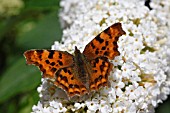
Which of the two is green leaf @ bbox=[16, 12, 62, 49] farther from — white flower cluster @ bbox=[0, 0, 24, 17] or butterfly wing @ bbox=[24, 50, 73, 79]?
butterfly wing @ bbox=[24, 50, 73, 79]

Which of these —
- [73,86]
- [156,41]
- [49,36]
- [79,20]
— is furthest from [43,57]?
[49,36]

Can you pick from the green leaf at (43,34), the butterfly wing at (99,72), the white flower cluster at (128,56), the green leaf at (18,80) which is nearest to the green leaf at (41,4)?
the green leaf at (43,34)

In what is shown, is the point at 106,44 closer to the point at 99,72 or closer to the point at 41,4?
the point at 99,72

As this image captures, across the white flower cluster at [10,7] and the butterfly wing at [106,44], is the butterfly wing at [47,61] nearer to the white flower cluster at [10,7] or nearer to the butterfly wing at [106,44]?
the butterfly wing at [106,44]

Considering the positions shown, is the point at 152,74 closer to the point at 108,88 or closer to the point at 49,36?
the point at 108,88

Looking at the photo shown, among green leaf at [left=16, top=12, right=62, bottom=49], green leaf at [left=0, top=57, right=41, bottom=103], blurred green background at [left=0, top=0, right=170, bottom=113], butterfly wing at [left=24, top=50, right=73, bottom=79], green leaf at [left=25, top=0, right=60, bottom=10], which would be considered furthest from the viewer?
green leaf at [left=16, top=12, right=62, bottom=49]

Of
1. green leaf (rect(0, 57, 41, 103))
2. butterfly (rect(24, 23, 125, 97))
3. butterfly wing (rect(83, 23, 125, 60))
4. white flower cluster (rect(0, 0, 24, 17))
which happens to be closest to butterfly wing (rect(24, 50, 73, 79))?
butterfly (rect(24, 23, 125, 97))

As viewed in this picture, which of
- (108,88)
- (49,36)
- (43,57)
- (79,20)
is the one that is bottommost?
(108,88)
